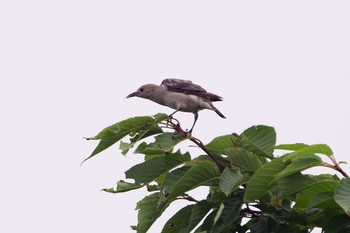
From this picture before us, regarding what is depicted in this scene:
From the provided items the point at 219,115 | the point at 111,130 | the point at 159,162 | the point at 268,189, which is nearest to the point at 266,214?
the point at 268,189

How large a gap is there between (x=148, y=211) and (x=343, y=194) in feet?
5.28

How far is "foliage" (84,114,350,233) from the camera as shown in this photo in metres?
4.66

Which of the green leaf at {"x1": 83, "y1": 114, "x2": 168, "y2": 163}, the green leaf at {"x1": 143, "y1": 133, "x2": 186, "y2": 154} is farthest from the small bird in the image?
the green leaf at {"x1": 83, "y1": 114, "x2": 168, "y2": 163}

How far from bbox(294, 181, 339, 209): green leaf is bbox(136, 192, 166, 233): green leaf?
40.5 inches

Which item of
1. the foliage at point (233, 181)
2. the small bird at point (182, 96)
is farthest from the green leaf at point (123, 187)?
the small bird at point (182, 96)

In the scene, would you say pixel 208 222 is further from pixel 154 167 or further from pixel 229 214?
pixel 154 167

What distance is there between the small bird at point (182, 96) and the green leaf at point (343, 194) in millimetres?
6178

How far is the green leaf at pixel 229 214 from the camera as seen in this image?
4887 mm

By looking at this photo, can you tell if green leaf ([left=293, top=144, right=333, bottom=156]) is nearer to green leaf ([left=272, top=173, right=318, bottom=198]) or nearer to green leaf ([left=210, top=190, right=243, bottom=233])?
green leaf ([left=272, top=173, right=318, bottom=198])

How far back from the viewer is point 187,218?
5.29 m

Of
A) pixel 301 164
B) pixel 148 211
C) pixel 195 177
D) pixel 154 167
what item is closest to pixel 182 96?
pixel 148 211

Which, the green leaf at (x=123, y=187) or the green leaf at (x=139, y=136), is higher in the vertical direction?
the green leaf at (x=139, y=136)

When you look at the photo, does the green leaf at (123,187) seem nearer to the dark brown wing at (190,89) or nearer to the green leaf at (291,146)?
the green leaf at (291,146)

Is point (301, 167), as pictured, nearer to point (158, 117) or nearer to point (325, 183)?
point (325, 183)
